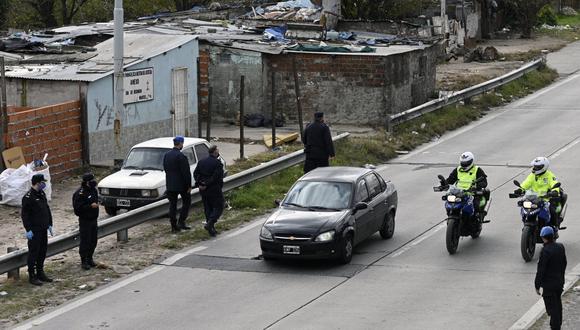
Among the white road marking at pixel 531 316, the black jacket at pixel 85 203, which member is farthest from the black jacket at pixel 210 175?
the white road marking at pixel 531 316

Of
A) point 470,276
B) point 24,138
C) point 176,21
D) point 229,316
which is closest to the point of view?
point 229,316

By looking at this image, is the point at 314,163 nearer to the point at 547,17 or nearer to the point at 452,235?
the point at 452,235

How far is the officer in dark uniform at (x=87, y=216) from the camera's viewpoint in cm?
1761

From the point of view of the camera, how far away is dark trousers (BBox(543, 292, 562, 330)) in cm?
1355

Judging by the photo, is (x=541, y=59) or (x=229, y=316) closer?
(x=229, y=316)

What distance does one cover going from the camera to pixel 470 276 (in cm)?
1714

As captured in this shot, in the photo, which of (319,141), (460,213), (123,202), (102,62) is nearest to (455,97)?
(102,62)

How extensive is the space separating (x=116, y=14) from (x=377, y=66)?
1148 centimetres

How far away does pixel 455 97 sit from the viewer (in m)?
36.3

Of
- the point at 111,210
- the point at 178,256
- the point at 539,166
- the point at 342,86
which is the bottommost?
the point at 178,256

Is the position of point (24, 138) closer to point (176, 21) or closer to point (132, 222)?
point (132, 222)

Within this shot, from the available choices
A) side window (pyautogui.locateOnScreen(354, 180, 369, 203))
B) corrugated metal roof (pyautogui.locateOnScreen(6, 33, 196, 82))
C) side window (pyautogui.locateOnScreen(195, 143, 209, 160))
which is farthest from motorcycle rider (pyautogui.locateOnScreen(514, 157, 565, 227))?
corrugated metal roof (pyautogui.locateOnScreen(6, 33, 196, 82))

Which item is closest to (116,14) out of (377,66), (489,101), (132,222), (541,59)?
(132,222)

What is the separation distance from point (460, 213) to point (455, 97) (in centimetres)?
1816
